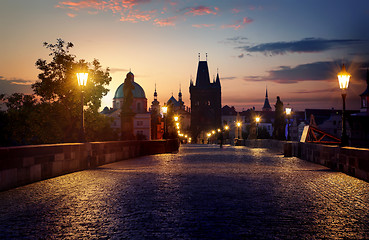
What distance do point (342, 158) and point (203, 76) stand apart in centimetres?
15791

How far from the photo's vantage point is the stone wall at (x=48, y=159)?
34.3ft

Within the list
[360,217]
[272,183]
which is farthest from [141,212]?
[272,183]

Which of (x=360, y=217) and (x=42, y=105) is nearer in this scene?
(x=360, y=217)

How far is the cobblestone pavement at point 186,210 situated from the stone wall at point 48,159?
1.45 feet

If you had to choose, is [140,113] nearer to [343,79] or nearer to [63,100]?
[63,100]

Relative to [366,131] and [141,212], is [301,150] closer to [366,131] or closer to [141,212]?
[141,212]

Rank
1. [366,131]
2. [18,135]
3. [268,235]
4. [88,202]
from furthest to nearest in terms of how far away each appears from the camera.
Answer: [366,131] < [18,135] < [88,202] < [268,235]

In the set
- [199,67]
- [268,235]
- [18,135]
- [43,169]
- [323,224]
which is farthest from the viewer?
[199,67]

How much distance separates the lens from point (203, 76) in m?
172

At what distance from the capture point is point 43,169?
12.5m

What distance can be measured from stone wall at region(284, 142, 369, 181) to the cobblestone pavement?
38.1 inches

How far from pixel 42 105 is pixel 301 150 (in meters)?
31.1

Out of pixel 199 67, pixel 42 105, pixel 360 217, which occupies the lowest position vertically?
pixel 360 217

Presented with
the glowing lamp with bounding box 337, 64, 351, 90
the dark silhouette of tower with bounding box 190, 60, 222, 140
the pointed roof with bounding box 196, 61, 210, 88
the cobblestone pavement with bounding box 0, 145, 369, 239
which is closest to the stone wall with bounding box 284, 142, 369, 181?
the cobblestone pavement with bounding box 0, 145, 369, 239
